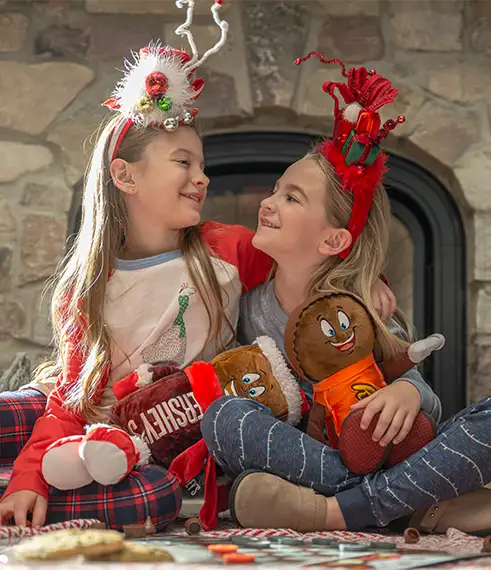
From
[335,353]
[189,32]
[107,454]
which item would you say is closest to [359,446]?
[335,353]

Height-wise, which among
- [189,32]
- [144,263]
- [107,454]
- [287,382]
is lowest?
[107,454]

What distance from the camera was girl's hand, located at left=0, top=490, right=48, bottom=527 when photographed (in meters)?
1.28

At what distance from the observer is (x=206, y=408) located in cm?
141

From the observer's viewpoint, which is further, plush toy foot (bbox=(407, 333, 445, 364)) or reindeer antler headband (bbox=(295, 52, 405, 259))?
reindeer antler headband (bbox=(295, 52, 405, 259))

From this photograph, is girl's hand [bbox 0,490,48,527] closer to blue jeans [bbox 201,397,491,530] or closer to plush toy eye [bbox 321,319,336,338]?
blue jeans [bbox 201,397,491,530]

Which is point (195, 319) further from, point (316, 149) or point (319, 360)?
point (316, 149)

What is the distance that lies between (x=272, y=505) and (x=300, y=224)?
0.52 meters

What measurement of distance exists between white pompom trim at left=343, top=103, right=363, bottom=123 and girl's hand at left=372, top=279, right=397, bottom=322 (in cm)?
30

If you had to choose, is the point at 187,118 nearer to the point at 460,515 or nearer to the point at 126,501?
the point at 126,501

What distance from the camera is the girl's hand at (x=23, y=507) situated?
128 cm

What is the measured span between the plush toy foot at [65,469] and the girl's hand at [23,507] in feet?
0.11

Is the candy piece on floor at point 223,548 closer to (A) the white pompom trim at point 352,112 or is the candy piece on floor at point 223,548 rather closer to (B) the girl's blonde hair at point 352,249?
(B) the girl's blonde hair at point 352,249

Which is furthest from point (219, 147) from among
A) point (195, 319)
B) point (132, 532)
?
point (132, 532)

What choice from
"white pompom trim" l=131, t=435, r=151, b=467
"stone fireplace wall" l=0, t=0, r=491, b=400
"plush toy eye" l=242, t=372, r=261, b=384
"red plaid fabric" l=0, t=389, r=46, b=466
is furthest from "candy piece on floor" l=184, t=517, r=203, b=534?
"stone fireplace wall" l=0, t=0, r=491, b=400
